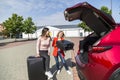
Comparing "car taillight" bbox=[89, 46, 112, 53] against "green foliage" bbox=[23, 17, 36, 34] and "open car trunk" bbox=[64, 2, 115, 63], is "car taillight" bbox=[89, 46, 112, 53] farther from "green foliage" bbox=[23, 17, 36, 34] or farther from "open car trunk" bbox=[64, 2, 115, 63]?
"green foliage" bbox=[23, 17, 36, 34]

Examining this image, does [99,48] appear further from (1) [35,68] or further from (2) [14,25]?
(2) [14,25]

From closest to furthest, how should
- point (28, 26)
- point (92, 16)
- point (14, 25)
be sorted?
point (92, 16) < point (14, 25) < point (28, 26)

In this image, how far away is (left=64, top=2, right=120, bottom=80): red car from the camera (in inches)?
168

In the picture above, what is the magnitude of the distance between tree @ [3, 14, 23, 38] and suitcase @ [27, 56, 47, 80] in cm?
5321

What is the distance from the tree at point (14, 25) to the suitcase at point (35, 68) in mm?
53206

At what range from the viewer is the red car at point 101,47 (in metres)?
4.27

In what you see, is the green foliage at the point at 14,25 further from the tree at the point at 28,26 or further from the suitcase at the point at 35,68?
the suitcase at the point at 35,68

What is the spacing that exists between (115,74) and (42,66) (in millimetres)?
3095

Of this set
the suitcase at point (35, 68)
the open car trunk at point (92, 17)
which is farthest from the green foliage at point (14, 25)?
the open car trunk at point (92, 17)

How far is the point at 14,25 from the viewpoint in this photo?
198 ft

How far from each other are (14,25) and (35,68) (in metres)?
54.3

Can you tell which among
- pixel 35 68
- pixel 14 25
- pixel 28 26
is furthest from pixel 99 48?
pixel 28 26

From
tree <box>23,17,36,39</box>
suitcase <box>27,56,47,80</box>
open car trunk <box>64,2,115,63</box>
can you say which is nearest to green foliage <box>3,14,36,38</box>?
tree <box>23,17,36,39</box>

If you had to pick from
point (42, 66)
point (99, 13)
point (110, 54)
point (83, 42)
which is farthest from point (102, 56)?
point (42, 66)
